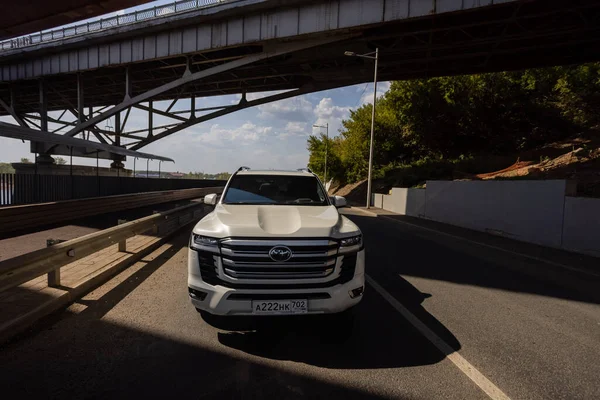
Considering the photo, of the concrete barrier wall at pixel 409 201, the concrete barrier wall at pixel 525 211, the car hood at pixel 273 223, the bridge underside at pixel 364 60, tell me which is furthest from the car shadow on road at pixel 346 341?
the bridge underside at pixel 364 60

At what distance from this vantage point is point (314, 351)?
3453 mm

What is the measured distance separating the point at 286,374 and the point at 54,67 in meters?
40.4

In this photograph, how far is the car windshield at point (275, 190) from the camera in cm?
508

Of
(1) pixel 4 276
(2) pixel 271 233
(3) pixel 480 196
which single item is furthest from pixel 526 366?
(3) pixel 480 196

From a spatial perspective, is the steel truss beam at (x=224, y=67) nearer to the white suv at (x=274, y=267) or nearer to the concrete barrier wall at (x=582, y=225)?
the concrete barrier wall at (x=582, y=225)

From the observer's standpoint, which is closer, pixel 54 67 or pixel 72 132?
pixel 54 67

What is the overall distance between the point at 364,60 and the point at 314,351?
3008 centimetres

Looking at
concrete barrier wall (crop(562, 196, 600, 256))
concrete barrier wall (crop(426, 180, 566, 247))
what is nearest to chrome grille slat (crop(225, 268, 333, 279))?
concrete barrier wall (crop(562, 196, 600, 256))

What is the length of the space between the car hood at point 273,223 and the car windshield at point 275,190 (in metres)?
0.49

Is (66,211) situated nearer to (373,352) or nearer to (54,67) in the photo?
(373,352)

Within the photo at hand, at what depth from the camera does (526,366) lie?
327 centimetres

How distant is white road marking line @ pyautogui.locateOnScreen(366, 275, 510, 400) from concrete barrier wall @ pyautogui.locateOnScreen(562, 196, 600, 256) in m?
6.87

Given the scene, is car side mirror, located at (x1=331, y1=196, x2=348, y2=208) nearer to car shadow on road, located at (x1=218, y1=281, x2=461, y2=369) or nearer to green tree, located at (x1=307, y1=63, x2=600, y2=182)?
car shadow on road, located at (x1=218, y1=281, x2=461, y2=369)

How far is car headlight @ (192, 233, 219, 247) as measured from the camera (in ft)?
11.6
